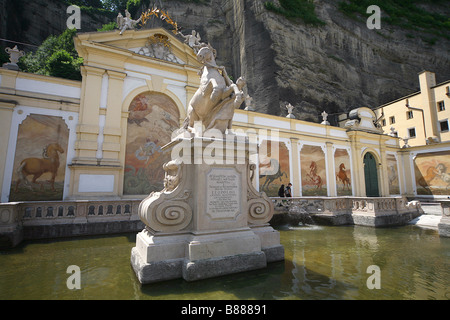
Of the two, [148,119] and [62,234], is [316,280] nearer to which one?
[62,234]

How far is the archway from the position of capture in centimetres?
1927

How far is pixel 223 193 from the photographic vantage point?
3920 millimetres

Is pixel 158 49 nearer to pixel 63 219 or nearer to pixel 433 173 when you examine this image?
pixel 63 219

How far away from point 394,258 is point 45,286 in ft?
19.5

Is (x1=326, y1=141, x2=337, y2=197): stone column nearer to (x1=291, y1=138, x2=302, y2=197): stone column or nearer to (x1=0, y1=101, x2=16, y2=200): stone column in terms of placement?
(x1=291, y1=138, x2=302, y2=197): stone column

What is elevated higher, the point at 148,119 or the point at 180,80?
the point at 180,80

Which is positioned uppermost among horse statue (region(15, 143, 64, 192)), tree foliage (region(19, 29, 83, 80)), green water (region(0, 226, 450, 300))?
tree foliage (region(19, 29, 83, 80))

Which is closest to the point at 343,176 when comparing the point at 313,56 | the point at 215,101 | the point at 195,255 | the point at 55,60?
the point at 215,101

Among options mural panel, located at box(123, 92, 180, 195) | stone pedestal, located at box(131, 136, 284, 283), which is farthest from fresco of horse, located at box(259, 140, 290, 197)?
stone pedestal, located at box(131, 136, 284, 283)

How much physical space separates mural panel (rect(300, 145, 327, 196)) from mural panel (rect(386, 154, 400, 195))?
26.0 ft

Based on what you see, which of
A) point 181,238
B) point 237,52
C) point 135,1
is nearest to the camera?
point 181,238
